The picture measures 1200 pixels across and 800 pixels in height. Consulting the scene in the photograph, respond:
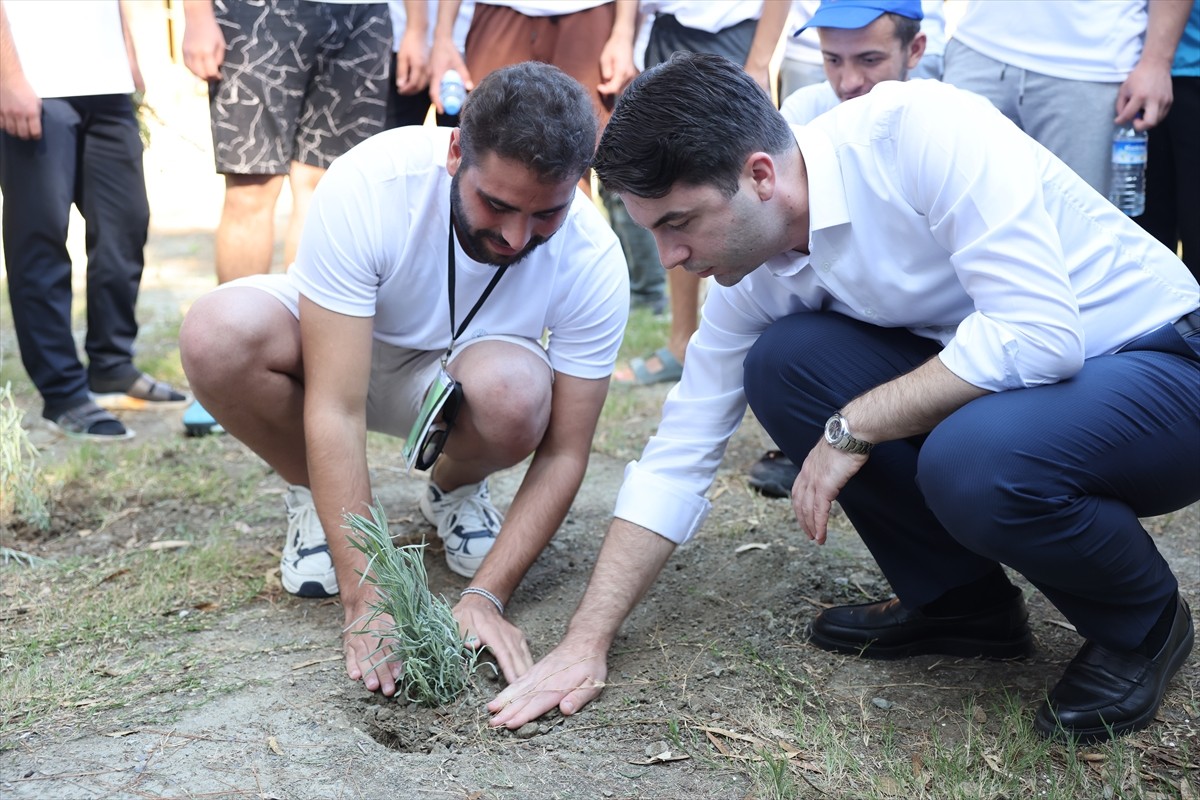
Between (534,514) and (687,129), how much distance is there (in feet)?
2.95

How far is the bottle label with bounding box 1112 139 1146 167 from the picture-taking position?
2.98 meters

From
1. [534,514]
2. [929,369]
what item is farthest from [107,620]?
[929,369]

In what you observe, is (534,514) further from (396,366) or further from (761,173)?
(761,173)

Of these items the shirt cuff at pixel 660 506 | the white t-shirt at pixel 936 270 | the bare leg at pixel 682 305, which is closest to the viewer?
the white t-shirt at pixel 936 270

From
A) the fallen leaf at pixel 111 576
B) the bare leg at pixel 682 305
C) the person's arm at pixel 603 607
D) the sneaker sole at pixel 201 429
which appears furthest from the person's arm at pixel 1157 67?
the sneaker sole at pixel 201 429

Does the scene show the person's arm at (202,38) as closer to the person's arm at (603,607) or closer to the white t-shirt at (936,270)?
the white t-shirt at (936,270)

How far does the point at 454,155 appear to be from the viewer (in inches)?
91.0

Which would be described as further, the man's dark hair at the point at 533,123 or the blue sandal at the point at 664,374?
the blue sandal at the point at 664,374

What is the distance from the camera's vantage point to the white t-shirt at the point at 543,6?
3.53 meters

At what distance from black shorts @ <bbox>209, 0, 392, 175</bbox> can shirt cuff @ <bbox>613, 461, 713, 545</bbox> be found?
74.0 inches

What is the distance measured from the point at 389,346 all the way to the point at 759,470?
3.68 ft

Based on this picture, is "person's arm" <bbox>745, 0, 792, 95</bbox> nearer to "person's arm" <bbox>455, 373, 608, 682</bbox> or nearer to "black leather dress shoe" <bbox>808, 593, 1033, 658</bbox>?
"person's arm" <bbox>455, 373, 608, 682</bbox>

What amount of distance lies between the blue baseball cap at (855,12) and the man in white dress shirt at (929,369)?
3.36 ft

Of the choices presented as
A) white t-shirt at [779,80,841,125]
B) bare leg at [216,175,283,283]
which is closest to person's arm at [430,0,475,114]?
bare leg at [216,175,283,283]
